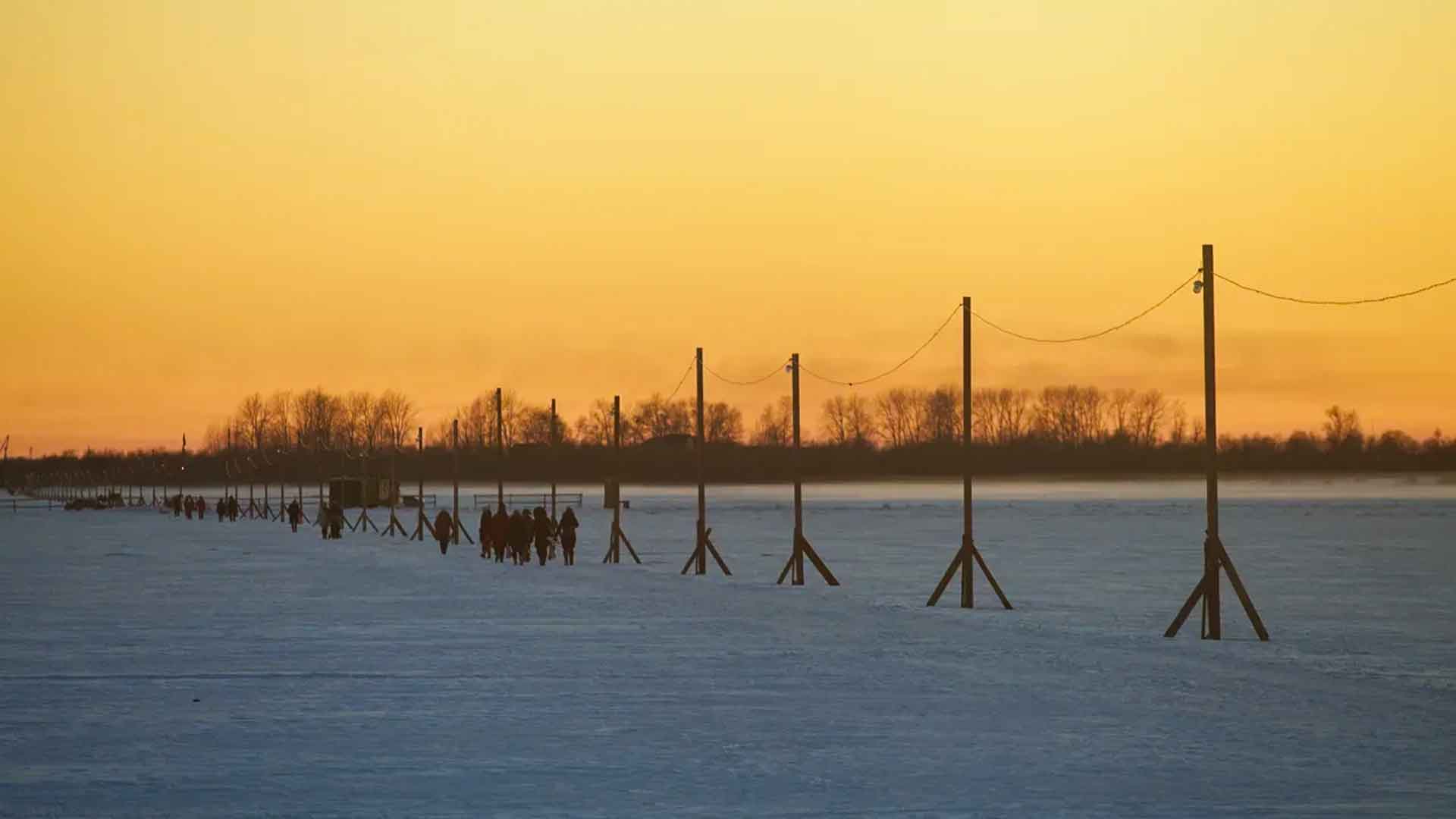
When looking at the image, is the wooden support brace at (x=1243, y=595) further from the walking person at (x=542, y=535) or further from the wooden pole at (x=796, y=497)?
the walking person at (x=542, y=535)

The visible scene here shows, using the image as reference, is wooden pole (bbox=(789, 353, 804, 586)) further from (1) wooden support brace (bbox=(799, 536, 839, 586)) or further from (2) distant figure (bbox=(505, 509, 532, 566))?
(2) distant figure (bbox=(505, 509, 532, 566))

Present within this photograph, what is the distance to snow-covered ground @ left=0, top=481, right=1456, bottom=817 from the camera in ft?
37.8

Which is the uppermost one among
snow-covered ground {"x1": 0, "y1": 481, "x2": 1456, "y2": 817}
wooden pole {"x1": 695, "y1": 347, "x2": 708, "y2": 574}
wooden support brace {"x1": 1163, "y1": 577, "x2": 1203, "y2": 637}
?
wooden pole {"x1": 695, "y1": 347, "x2": 708, "y2": 574}

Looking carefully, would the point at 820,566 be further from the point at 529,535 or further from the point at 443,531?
the point at 443,531

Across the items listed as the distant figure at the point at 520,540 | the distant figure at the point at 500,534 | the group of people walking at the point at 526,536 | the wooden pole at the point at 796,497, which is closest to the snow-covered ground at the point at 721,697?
the wooden pole at the point at 796,497

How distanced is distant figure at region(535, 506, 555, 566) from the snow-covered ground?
20.6 ft

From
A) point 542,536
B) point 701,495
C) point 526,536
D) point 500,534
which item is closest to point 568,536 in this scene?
point 542,536

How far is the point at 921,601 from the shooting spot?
3105 cm

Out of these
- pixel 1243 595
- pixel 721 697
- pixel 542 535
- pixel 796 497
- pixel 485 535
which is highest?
pixel 796 497

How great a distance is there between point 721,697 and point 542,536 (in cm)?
2993

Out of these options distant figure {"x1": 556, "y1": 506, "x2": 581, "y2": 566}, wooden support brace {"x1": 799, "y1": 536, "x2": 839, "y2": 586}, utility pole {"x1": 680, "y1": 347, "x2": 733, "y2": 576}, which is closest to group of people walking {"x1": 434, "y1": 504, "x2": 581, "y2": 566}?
distant figure {"x1": 556, "y1": 506, "x2": 581, "y2": 566}

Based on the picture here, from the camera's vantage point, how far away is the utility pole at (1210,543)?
22953 mm

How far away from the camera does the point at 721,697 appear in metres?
16.7

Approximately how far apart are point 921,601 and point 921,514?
69591 millimetres
